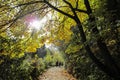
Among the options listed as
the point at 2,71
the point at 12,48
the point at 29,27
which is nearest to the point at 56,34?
the point at 29,27

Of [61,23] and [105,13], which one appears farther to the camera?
[61,23]

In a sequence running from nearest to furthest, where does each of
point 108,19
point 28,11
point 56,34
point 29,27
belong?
point 108,19, point 28,11, point 29,27, point 56,34

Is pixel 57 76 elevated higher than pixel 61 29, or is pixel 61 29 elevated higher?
pixel 61 29

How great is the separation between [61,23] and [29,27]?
4.95 feet

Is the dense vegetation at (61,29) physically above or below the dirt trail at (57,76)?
above

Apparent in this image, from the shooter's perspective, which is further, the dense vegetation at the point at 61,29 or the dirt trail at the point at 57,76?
the dirt trail at the point at 57,76

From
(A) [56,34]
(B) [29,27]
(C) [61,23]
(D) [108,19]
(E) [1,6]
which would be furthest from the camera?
(A) [56,34]

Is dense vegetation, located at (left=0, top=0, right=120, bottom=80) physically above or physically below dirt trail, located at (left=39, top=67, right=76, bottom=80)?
above

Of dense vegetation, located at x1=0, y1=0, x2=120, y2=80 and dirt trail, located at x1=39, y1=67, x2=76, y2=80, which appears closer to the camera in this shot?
dense vegetation, located at x1=0, y1=0, x2=120, y2=80

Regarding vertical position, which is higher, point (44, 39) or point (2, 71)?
point (44, 39)

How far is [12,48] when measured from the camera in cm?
803

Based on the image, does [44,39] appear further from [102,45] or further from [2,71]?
[102,45]

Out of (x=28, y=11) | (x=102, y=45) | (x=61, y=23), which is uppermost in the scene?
(x=28, y=11)

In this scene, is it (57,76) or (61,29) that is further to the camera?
(57,76)
